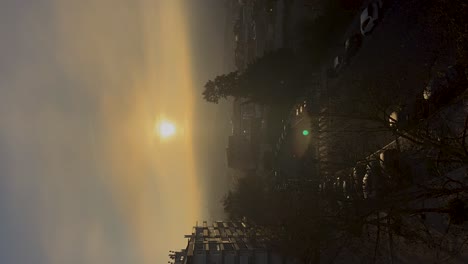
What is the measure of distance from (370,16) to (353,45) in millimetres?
2545

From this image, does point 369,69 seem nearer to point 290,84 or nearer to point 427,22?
point 427,22

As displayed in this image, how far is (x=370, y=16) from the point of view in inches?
930

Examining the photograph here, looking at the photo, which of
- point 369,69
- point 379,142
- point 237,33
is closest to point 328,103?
point 369,69

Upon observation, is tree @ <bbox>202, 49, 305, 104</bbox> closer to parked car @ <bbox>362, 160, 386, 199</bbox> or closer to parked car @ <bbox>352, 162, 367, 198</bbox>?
parked car @ <bbox>352, 162, 367, 198</bbox>

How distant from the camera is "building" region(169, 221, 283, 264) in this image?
27.6 metres

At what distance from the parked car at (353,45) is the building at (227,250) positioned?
13419 mm

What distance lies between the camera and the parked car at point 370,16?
75.7ft

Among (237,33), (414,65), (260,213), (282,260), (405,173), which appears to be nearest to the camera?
(405,173)

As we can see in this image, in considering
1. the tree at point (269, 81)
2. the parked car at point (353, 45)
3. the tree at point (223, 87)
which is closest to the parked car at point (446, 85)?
the parked car at point (353, 45)

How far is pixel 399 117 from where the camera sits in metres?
18.6

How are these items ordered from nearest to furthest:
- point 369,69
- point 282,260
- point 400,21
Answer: point 400,21 < point 369,69 < point 282,260

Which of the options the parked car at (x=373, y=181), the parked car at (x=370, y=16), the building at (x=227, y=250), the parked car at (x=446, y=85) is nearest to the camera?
the parked car at (x=446, y=85)

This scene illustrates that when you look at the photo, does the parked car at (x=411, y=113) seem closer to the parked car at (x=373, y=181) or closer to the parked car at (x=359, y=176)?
the parked car at (x=373, y=181)

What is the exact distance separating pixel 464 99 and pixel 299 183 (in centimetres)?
1478
